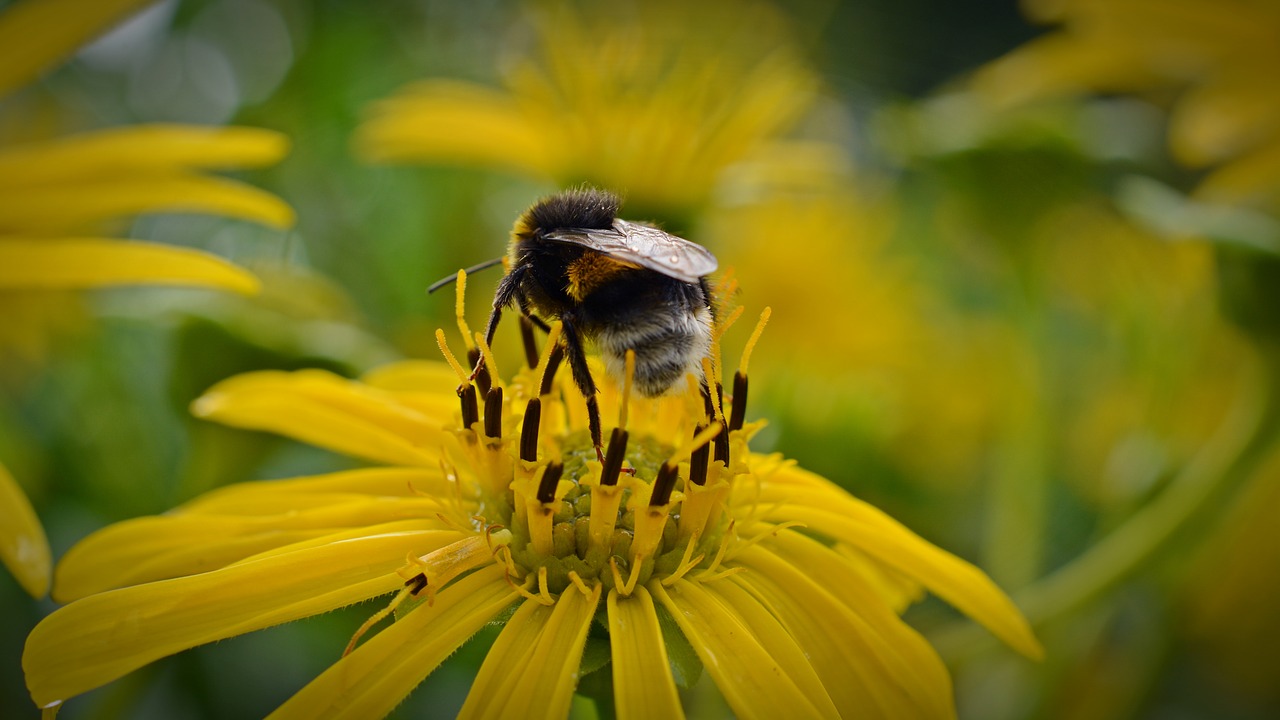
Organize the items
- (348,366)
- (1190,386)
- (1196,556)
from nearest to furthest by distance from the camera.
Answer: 1. (348,366)
2. (1196,556)
3. (1190,386)

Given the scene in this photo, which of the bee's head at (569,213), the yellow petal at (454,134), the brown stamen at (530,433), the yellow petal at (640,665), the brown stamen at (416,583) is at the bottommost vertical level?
the yellow petal at (640,665)

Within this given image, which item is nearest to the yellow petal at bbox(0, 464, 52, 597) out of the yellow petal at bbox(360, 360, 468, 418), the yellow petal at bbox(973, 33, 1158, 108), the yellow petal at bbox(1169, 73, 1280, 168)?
the yellow petal at bbox(360, 360, 468, 418)

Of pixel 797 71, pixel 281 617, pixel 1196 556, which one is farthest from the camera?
pixel 797 71

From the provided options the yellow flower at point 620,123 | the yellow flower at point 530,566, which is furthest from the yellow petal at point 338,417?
the yellow flower at point 620,123

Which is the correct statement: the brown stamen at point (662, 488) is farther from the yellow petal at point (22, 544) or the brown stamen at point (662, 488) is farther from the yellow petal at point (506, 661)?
the yellow petal at point (22, 544)

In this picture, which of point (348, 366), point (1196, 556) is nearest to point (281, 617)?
point (348, 366)

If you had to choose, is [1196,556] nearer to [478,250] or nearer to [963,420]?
[963,420]

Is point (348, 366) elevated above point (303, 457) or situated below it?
above
